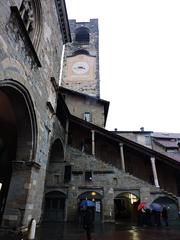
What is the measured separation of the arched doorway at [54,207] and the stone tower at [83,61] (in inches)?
547

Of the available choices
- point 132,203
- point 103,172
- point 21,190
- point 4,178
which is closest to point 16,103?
point 21,190

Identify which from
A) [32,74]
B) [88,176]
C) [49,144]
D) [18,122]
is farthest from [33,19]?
[88,176]

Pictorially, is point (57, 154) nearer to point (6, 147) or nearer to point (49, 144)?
point (6, 147)

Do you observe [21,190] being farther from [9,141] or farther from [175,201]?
[175,201]

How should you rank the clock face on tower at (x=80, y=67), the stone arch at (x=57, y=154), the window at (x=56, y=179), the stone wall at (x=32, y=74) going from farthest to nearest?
the clock face on tower at (x=80, y=67) < the stone arch at (x=57, y=154) < the window at (x=56, y=179) < the stone wall at (x=32, y=74)

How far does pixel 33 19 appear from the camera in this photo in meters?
7.98

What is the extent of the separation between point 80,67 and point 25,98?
68.3 feet

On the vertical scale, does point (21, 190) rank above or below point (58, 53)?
below

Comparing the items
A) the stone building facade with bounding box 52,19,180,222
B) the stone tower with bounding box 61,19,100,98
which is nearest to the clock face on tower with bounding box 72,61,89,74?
the stone tower with bounding box 61,19,100,98

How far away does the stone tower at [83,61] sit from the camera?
81.6ft

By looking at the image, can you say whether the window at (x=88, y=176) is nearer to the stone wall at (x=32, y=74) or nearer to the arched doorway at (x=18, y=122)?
the arched doorway at (x=18, y=122)

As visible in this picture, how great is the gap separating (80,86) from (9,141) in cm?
1629

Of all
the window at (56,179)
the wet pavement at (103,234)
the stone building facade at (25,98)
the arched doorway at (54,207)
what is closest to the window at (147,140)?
the window at (56,179)

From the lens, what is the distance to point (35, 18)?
26.6ft
